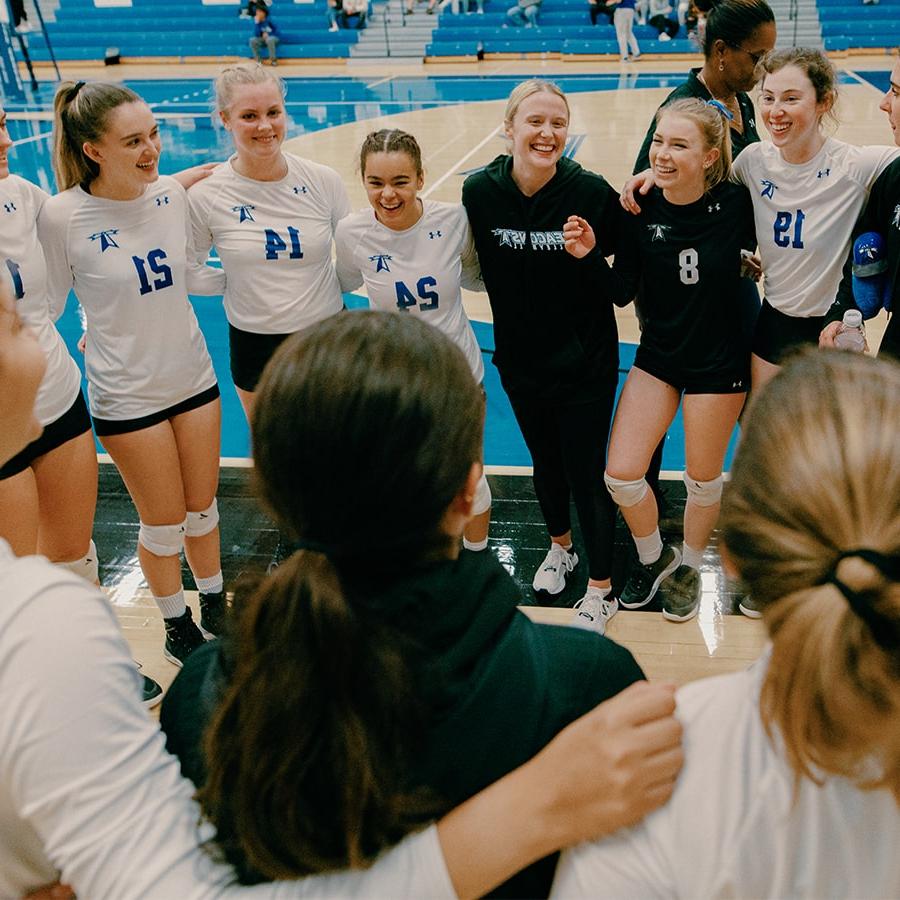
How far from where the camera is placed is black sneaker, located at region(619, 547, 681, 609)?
3.35m

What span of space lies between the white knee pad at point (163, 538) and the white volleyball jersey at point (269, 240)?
818 mm

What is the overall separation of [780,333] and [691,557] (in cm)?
94

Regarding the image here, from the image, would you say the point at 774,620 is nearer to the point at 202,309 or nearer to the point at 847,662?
the point at 847,662

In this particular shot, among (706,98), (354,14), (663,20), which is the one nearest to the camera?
(706,98)

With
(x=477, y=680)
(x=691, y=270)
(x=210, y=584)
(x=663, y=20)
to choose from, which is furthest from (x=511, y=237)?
(x=663, y=20)

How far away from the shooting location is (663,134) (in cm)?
283

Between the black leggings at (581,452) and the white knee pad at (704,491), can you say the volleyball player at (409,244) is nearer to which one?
the black leggings at (581,452)

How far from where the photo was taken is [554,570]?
3.45 metres

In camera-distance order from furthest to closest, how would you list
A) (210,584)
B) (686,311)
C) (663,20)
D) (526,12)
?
1. (526,12)
2. (663,20)
3. (210,584)
4. (686,311)

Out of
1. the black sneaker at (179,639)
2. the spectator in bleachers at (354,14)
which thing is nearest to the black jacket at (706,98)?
the black sneaker at (179,639)

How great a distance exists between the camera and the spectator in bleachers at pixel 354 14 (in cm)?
2058

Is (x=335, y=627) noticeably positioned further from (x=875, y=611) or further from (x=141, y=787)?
(x=875, y=611)

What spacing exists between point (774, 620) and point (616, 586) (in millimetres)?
2701

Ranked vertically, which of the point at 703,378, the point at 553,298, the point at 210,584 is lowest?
the point at 210,584
